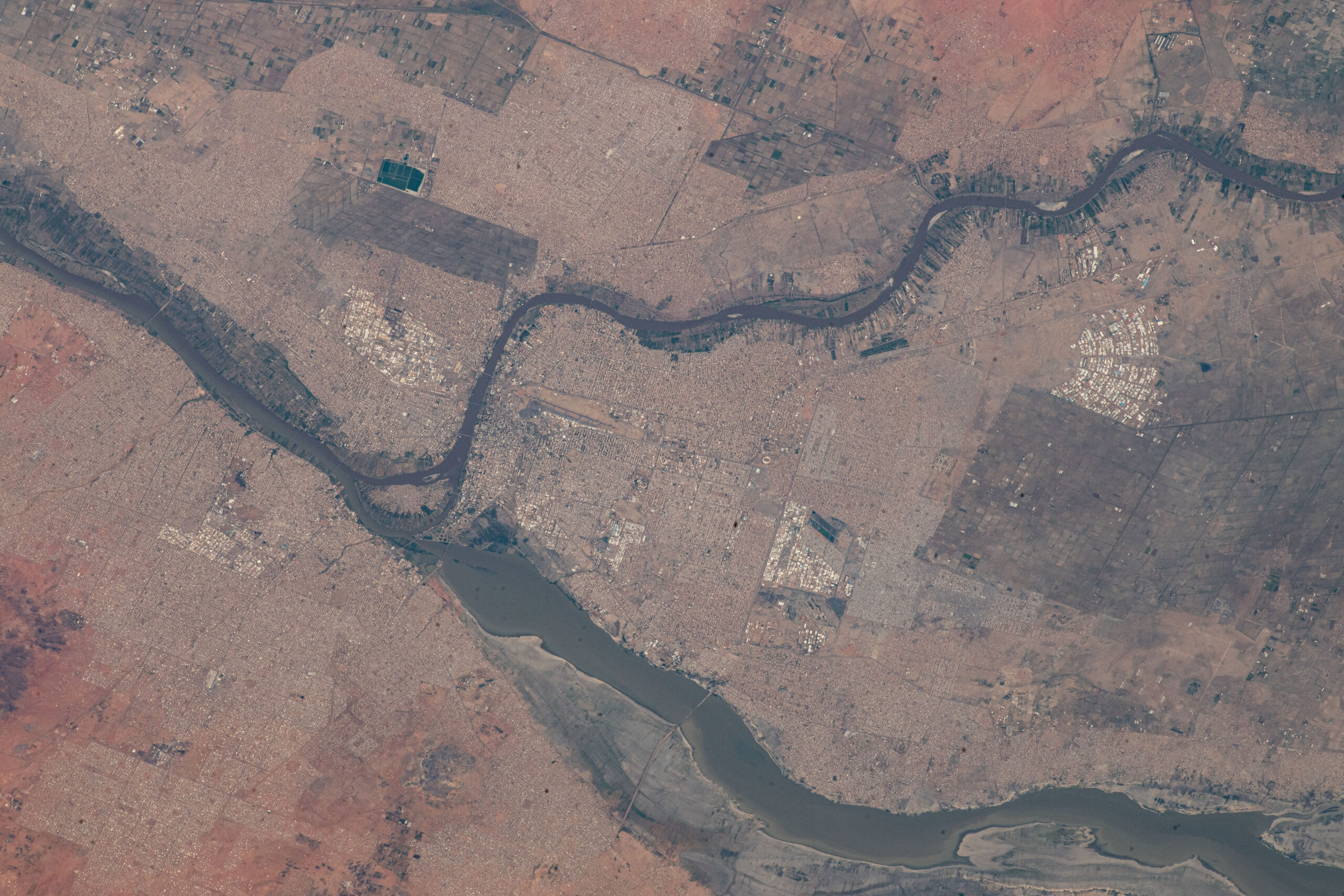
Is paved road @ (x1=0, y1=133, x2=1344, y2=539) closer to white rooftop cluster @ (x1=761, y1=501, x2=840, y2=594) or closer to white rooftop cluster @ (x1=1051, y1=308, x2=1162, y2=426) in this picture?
white rooftop cluster @ (x1=1051, y1=308, x2=1162, y2=426)

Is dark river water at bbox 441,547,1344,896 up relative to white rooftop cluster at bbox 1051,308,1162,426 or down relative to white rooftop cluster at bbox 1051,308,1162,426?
down

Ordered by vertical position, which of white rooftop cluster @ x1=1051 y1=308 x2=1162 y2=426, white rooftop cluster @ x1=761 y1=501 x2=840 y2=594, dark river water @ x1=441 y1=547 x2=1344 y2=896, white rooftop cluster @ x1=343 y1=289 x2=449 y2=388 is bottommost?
dark river water @ x1=441 y1=547 x2=1344 y2=896

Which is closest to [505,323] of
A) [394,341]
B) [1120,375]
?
[394,341]

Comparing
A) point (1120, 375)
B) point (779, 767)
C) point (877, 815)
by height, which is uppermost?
point (1120, 375)

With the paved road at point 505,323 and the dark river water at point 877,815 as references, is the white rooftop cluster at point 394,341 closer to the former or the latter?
the paved road at point 505,323

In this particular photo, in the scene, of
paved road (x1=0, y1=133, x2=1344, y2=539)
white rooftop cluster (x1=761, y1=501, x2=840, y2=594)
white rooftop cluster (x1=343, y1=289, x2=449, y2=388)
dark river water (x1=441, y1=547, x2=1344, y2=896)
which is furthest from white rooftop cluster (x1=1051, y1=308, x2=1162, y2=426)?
white rooftop cluster (x1=343, y1=289, x2=449, y2=388)

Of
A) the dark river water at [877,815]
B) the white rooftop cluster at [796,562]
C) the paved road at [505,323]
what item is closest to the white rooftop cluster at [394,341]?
the paved road at [505,323]

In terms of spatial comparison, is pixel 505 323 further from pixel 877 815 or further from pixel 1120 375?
pixel 877 815
